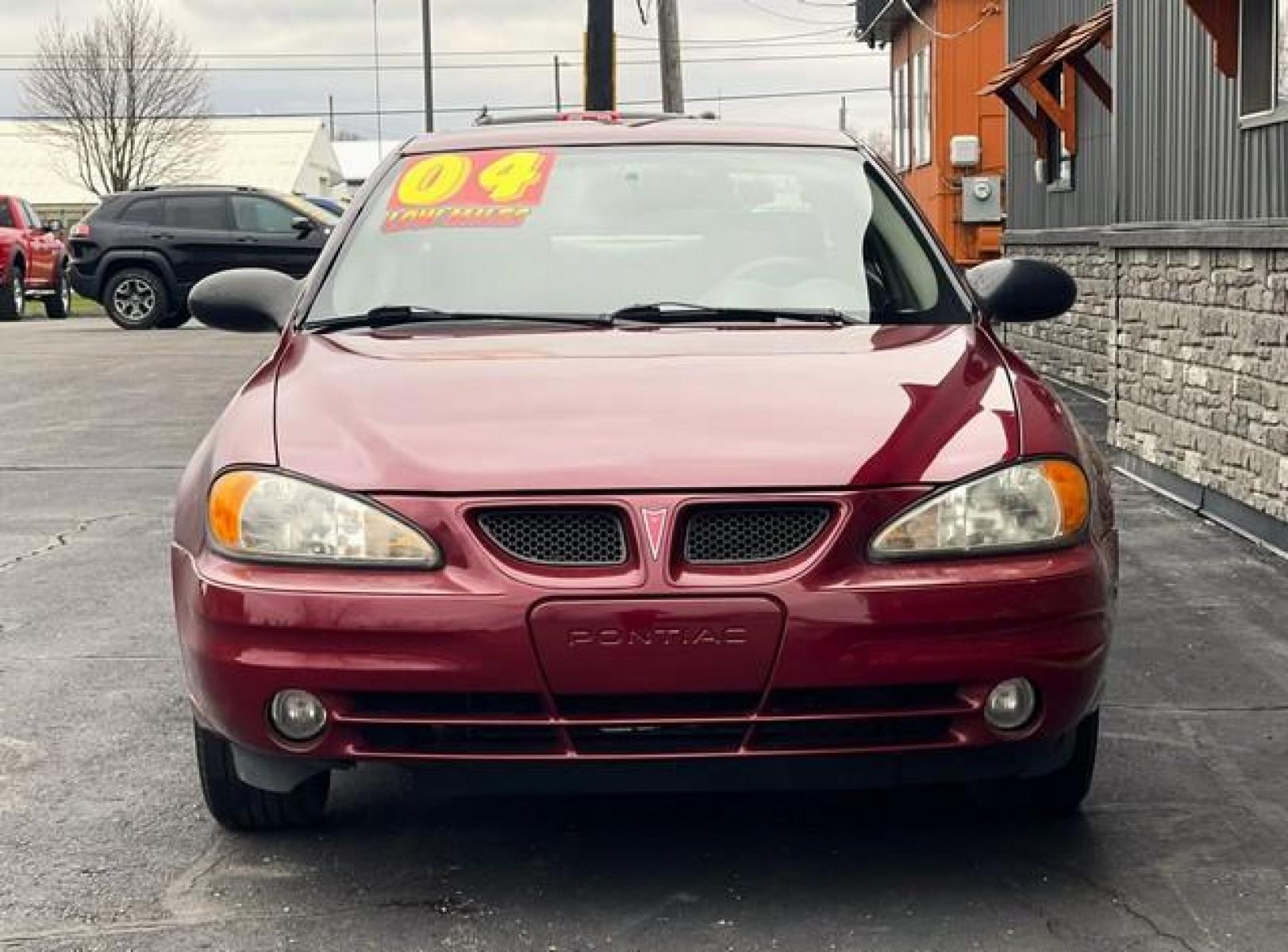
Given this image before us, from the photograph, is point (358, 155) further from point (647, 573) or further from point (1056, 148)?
point (647, 573)

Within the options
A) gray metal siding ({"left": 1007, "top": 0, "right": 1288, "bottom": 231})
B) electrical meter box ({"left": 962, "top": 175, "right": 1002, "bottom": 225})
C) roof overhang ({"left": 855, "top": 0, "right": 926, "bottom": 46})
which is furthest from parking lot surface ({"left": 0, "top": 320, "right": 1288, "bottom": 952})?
roof overhang ({"left": 855, "top": 0, "right": 926, "bottom": 46})

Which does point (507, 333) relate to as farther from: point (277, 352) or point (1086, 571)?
point (1086, 571)

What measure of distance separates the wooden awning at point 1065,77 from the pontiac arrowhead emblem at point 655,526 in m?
11.4

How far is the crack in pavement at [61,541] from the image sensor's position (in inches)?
328

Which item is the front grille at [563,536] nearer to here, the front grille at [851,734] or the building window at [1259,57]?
the front grille at [851,734]

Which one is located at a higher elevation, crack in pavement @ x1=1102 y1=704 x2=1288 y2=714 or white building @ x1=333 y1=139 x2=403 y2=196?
white building @ x1=333 y1=139 x2=403 y2=196

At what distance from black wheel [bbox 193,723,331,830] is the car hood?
0.79 m

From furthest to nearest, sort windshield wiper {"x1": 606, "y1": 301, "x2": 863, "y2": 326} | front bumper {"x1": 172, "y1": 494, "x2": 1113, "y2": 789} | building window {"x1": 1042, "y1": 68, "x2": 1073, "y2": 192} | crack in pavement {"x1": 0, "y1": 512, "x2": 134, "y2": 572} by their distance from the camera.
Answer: building window {"x1": 1042, "y1": 68, "x2": 1073, "y2": 192} → crack in pavement {"x1": 0, "y1": 512, "x2": 134, "y2": 572} → windshield wiper {"x1": 606, "y1": 301, "x2": 863, "y2": 326} → front bumper {"x1": 172, "y1": 494, "x2": 1113, "y2": 789}

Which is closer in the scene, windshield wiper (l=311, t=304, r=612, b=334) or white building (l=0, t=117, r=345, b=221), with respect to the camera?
windshield wiper (l=311, t=304, r=612, b=334)

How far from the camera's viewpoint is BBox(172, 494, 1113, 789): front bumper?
3.66 meters

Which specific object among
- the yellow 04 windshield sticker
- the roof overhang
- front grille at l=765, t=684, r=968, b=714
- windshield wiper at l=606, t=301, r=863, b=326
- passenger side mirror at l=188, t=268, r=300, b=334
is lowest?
front grille at l=765, t=684, r=968, b=714

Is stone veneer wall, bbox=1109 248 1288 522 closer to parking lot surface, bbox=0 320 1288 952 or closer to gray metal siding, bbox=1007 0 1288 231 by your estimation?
gray metal siding, bbox=1007 0 1288 231

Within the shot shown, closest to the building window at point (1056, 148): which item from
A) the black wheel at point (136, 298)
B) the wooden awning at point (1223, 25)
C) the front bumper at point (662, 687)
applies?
the wooden awning at point (1223, 25)

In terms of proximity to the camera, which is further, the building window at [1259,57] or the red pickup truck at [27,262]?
the red pickup truck at [27,262]
